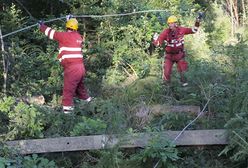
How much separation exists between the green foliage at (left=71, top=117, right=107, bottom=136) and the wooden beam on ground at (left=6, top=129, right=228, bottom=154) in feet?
1.06

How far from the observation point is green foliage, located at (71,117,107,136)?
22.6 ft

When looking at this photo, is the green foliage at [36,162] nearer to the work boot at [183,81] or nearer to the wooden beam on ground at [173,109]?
the wooden beam on ground at [173,109]

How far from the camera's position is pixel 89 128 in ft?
22.8

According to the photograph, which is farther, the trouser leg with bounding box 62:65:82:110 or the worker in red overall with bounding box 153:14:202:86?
the worker in red overall with bounding box 153:14:202:86

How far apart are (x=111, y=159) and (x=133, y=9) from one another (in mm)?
8245

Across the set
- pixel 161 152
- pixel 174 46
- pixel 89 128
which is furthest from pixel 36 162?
pixel 174 46

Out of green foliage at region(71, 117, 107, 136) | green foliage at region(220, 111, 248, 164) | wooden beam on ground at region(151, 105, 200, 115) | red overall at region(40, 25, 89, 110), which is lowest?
wooden beam on ground at region(151, 105, 200, 115)

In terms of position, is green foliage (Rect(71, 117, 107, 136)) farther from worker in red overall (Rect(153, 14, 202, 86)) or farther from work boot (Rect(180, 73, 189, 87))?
worker in red overall (Rect(153, 14, 202, 86))

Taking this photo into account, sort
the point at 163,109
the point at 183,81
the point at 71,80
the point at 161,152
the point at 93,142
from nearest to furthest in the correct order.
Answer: the point at 161,152 < the point at 93,142 < the point at 163,109 < the point at 71,80 < the point at 183,81

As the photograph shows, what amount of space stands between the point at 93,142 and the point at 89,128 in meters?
0.47

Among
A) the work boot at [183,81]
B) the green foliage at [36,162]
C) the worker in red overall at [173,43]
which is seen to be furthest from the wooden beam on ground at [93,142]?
the worker in red overall at [173,43]

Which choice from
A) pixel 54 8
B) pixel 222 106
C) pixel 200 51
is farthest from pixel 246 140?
pixel 54 8

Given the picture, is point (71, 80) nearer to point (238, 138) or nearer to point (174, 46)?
point (174, 46)

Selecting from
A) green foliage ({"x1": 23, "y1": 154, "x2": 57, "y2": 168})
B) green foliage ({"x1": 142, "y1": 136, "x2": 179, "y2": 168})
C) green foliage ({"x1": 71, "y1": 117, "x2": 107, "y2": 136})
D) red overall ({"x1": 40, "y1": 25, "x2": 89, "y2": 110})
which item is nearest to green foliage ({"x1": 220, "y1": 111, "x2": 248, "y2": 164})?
green foliage ({"x1": 142, "y1": 136, "x2": 179, "y2": 168})
